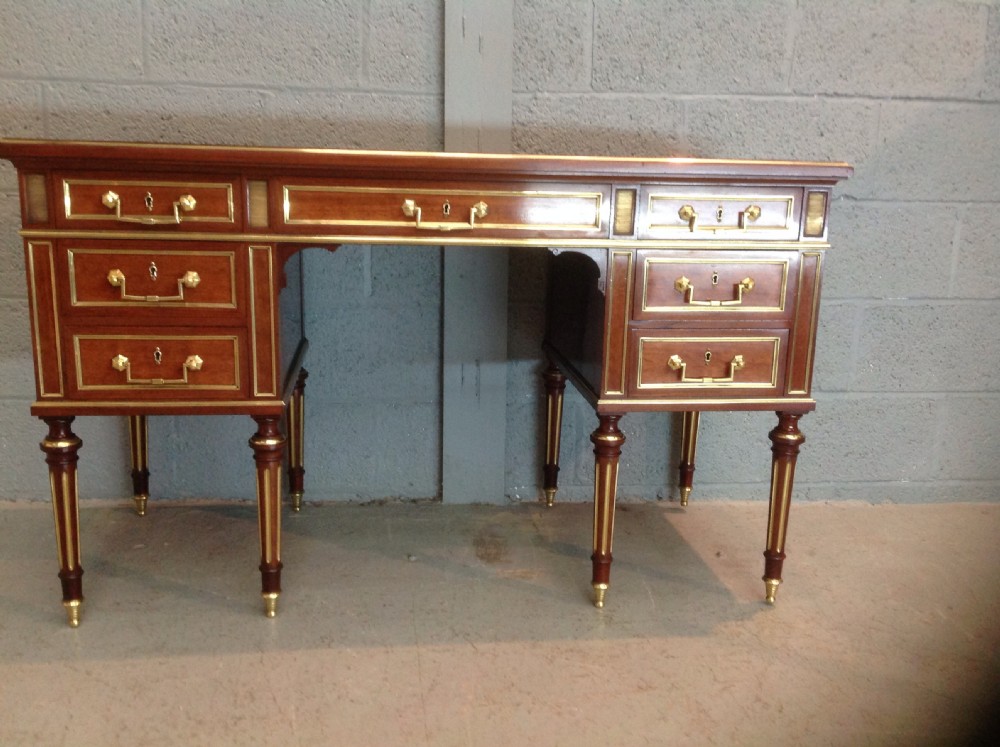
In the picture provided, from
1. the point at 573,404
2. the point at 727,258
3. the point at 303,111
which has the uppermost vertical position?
the point at 303,111

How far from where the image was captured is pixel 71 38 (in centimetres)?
211

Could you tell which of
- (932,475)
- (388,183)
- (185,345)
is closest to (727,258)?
(388,183)

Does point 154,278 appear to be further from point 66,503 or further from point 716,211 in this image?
point 716,211

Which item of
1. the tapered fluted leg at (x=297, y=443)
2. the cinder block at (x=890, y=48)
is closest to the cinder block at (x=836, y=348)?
the cinder block at (x=890, y=48)

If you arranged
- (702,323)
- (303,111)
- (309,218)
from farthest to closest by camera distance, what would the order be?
(303,111)
(702,323)
(309,218)

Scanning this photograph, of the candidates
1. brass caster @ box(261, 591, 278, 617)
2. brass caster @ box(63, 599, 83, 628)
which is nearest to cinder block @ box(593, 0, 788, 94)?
brass caster @ box(261, 591, 278, 617)

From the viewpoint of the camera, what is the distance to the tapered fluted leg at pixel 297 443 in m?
2.30

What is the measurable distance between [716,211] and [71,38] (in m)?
1.67

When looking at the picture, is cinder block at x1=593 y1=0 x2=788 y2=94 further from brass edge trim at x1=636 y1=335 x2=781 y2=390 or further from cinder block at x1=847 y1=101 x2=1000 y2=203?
brass edge trim at x1=636 y1=335 x2=781 y2=390

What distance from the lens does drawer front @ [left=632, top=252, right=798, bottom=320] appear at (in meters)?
1.74

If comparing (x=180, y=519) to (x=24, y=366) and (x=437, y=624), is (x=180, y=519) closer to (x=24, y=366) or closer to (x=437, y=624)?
(x=24, y=366)

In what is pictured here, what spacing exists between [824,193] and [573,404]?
0.97 metres

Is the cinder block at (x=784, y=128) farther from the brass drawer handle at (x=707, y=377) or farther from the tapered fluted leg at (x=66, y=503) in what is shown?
the tapered fluted leg at (x=66, y=503)

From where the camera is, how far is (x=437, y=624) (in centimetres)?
181
